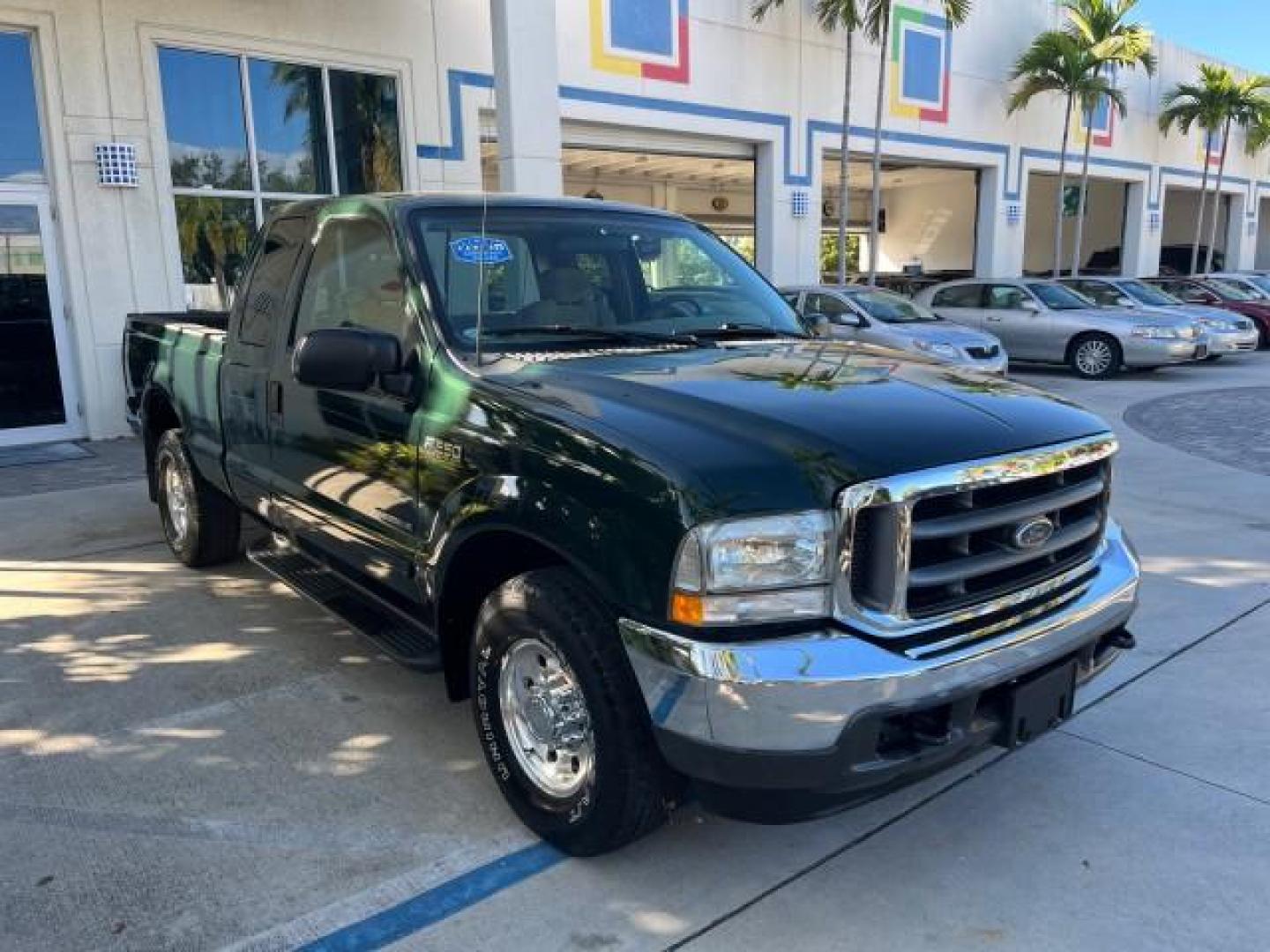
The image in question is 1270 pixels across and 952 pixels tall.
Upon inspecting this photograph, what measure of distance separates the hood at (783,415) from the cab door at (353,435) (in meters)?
0.54

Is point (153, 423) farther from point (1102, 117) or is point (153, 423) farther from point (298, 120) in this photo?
point (1102, 117)

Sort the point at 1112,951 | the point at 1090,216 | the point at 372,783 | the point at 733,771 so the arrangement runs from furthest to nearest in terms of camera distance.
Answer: the point at 1090,216, the point at 372,783, the point at 1112,951, the point at 733,771

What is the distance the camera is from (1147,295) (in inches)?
672

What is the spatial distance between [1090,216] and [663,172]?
1794 centimetres

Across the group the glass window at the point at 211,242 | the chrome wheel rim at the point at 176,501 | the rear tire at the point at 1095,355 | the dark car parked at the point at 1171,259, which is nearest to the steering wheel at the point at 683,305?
the chrome wheel rim at the point at 176,501

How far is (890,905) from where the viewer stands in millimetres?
2721

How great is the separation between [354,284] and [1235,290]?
23.0 m

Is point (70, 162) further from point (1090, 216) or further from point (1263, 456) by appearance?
point (1090, 216)

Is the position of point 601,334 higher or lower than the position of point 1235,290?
higher

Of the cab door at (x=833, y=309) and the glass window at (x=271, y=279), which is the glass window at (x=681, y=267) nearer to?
the glass window at (x=271, y=279)

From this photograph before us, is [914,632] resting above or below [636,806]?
above

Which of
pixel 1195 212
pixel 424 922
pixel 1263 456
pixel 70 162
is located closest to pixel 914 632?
pixel 424 922

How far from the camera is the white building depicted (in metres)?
9.84

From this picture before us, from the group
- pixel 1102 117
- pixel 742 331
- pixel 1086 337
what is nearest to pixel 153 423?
pixel 742 331
